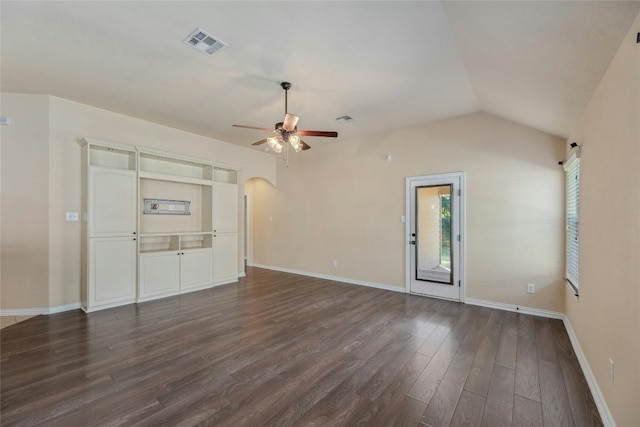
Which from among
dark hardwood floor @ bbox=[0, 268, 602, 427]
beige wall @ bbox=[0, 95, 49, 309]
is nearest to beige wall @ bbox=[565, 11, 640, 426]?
dark hardwood floor @ bbox=[0, 268, 602, 427]

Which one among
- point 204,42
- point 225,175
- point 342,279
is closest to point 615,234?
point 204,42

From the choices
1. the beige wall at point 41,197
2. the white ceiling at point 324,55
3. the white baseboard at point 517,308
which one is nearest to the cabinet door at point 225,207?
the white ceiling at point 324,55

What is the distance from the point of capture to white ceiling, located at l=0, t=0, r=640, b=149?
2.06 meters

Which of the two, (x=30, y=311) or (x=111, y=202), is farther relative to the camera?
(x=111, y=202)

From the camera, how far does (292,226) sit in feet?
22.7

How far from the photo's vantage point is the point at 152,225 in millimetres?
4996

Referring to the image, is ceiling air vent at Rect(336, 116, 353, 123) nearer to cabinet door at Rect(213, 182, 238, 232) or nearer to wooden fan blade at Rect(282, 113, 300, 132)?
wooden fan blade at Rect(282, 113, 300, 132)

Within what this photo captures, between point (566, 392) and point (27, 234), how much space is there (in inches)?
252

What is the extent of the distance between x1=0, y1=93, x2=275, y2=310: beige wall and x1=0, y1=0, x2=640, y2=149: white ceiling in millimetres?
343

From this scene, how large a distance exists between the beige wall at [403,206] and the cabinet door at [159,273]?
109 inches

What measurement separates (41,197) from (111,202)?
823 millimetres

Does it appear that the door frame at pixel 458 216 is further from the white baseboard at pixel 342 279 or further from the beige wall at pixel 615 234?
the beige wall at pixel 615 234

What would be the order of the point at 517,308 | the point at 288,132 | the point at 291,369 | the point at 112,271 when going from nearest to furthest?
the point at 291,369 < the point at 288,132 < the point at 517,308 < the point at 112,271

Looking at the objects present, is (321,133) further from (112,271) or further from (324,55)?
(112,271)
